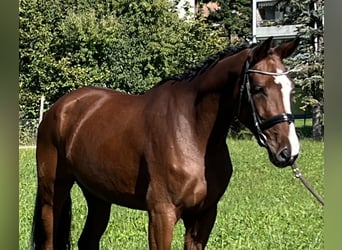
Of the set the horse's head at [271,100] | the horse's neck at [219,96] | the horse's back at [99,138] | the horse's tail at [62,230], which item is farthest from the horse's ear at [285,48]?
the horse's tail at [62,230]

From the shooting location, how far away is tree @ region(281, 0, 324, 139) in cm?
264

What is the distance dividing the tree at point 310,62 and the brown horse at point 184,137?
0.73m

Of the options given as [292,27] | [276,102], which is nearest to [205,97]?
[276,102]

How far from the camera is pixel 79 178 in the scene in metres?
2.28

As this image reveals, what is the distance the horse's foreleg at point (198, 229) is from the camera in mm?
1967

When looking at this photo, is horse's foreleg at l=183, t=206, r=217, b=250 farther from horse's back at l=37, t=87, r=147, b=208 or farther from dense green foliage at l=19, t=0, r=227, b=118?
dense green foliage at l=19, t=0, r=227, b=118

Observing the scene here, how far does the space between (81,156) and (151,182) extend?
43 centimetres

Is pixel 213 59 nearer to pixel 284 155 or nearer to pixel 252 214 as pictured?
pixel 284 155

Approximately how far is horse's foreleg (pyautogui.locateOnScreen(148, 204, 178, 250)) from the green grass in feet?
3.10

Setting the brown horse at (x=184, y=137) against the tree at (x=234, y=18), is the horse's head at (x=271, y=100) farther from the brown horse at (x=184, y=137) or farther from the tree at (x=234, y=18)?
the tree at (x=234, y=18)

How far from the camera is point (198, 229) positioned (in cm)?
198

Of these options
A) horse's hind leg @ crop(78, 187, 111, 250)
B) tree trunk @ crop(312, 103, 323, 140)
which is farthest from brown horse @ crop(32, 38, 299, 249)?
tree trunk @ crop(312, 103, 323, 140)

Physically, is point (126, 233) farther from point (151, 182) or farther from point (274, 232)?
point (151, 182)

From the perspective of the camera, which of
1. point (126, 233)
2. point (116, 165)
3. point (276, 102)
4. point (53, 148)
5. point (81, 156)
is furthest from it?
point (126, 233)
